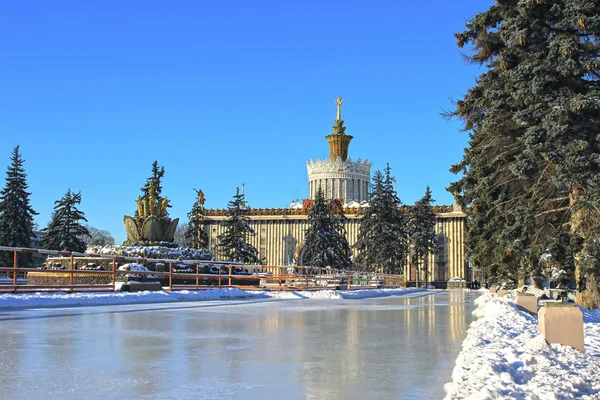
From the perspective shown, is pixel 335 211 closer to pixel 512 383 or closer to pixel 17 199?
pixel 17 199

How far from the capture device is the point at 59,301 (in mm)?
12172

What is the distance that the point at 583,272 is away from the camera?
497 inches

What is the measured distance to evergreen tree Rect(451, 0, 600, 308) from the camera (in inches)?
461

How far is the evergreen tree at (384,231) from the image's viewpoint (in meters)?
50.7

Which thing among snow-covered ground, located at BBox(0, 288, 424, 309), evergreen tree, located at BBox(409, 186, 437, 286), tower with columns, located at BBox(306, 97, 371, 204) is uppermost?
tower with columns, located at BBox(306, 97, 371, 204)

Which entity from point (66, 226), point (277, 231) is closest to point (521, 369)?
point (66, 226)

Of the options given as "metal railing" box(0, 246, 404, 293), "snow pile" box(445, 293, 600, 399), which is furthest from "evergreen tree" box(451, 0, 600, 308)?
"metal railing" box(0, 246, 404, 293)

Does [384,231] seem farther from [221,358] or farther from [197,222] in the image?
[221,358]

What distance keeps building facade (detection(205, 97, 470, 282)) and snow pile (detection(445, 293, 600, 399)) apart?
45.6 m

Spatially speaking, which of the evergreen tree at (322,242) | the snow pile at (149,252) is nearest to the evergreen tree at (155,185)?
the snow pile at (149,252)

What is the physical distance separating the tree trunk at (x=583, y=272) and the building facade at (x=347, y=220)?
126 feet

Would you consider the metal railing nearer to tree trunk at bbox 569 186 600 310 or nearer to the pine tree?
tree trunk at bbox 569 186 600 310

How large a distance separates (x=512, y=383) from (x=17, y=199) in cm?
4490

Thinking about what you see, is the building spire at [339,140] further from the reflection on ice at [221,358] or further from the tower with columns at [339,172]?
the reflection on ice at [221,358]
